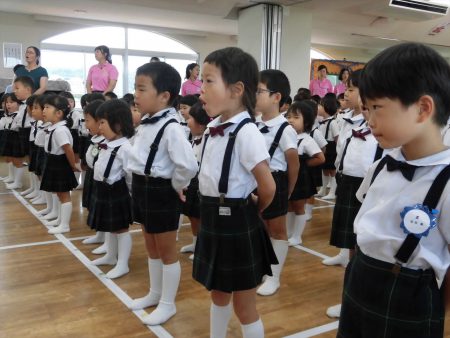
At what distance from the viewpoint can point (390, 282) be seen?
3.33 feet

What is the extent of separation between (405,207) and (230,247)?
2.46 feet

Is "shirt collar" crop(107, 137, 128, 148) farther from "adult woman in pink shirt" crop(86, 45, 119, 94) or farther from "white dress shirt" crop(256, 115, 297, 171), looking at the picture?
"adult woman in pink shirt" crop(86, 45, 119, 94)

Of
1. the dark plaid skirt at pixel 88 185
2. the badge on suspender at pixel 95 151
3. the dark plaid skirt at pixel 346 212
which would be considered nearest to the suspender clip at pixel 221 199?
the dark plaid skirt at pixel 346 212

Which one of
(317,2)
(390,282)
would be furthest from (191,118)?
(317,2)

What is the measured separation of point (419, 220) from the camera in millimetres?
919

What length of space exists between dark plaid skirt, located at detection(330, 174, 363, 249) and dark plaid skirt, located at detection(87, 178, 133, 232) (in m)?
1.25

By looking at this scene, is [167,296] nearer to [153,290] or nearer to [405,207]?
[153,290]

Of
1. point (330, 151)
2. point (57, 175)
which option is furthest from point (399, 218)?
point (330, 151)

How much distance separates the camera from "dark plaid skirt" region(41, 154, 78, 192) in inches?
136

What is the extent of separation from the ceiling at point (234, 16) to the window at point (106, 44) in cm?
57

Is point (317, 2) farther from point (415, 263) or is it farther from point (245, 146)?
point (415, 263)

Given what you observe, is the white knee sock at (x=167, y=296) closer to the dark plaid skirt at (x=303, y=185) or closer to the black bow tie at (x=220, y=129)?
the black bow tie at (x=220, y=129)

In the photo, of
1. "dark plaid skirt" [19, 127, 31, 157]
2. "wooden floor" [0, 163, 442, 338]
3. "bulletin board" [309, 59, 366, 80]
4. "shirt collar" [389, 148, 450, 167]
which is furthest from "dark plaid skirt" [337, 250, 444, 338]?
"bulletin board" [309, 59, 366, 80]

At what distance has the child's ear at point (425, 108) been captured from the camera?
0.92m
